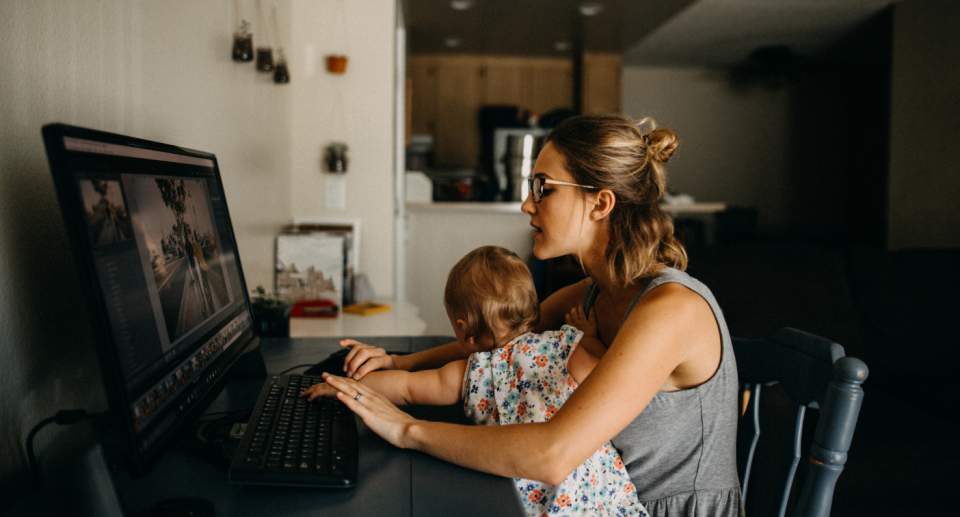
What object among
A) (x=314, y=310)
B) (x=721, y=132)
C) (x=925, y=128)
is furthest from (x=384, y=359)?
(x=721, y=132)

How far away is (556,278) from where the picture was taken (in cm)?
402

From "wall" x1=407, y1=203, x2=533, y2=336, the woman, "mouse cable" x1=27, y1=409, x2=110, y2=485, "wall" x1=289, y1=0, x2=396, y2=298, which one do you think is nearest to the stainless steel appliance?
"wall" x1=407, y1=203, x2=533, y2=336

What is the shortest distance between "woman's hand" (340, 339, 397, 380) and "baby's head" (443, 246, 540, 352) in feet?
0.54

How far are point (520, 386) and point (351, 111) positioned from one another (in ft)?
6.48

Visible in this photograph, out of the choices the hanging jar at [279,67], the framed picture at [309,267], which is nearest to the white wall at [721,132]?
the hanging jar at [279,67]

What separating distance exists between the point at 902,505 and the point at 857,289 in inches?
35.1

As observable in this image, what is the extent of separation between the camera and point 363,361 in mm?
1129

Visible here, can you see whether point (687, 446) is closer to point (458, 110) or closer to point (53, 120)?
point (53, 120)

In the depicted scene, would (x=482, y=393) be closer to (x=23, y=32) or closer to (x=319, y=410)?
(x=319, y=410)

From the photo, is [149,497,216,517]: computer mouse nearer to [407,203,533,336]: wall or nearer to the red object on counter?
the red object on counter

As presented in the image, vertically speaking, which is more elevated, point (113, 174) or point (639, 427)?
point (113, 174)

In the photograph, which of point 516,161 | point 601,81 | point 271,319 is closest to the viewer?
point 271,319

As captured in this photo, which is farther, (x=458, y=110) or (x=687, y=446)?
(x=458, y=110)

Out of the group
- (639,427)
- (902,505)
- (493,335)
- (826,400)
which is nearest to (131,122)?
(493,335)
